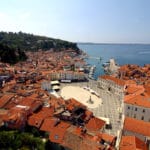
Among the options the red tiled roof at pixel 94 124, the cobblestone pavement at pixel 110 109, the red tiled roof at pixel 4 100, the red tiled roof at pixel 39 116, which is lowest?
the cobblestone pavement at pixel 110 109

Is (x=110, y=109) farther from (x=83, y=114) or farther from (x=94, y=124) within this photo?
(x=94, y=124)

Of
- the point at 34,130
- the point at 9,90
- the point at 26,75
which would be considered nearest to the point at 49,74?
the point at 26,75

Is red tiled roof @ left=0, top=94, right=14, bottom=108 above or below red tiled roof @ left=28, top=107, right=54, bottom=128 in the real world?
above

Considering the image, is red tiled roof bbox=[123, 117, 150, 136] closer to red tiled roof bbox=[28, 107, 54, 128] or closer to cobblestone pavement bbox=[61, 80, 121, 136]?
cobblestone pavement bbox=[61, 80, 121, 136]

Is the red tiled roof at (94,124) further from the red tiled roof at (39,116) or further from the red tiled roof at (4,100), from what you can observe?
the red tiled roof at (4,100)

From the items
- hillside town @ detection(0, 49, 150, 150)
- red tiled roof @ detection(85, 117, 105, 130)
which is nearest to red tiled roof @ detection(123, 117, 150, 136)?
hillside town @ detection(0, 49, 150, 150)

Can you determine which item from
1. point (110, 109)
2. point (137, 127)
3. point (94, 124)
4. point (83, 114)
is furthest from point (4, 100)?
point (137, 127)

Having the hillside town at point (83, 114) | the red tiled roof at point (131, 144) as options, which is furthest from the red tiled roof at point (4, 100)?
the red tiled roof at point (131, 144)

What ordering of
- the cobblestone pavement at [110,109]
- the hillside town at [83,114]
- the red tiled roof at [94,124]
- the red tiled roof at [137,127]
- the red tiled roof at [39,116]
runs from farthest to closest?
the cobblestone pavement at [110,109]
the red tiled roof at [94,124]
the red tiled roof at [39,116]
the red tiled roof at [137,127]
the hillside town at [83,114]
